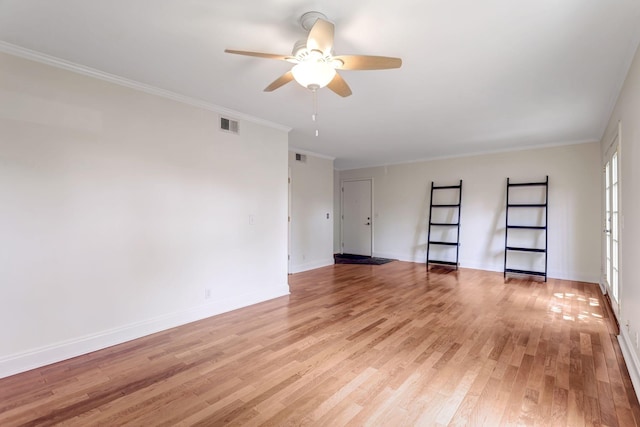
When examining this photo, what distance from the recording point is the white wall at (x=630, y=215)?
2.08 m

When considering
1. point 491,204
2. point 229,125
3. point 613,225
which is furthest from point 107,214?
point 491,204

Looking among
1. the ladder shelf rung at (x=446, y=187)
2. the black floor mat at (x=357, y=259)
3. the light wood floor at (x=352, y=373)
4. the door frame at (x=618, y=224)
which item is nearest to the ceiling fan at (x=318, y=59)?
the light wood floor at (x=352, y=373)

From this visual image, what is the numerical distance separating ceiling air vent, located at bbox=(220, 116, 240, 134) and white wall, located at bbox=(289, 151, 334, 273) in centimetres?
208

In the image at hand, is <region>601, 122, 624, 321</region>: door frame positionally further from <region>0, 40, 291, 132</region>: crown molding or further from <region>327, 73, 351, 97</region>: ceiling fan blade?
<region>0, 40, 291, 132</region>: crown molding

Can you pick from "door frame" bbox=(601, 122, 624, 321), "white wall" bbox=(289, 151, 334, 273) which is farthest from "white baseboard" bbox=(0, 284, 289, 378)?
"door frame" bbox=(601, 122, 624, 321)

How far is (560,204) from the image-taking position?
5.14 meters

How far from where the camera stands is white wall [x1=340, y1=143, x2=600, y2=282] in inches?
194

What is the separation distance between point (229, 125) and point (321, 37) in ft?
7.15

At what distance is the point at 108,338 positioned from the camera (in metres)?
2.62

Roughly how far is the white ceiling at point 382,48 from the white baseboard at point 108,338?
2.27 m

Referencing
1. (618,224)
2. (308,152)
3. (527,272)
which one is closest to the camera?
(618,224)

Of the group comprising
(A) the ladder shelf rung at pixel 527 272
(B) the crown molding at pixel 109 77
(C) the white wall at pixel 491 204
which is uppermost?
(B) the crown molding at pixel 109 77

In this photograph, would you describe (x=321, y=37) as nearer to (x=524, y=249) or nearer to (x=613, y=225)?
(x=613, y=225)

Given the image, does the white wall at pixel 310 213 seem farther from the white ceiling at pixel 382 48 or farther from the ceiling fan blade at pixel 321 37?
the ceiling fan blade at pixel 321 37
